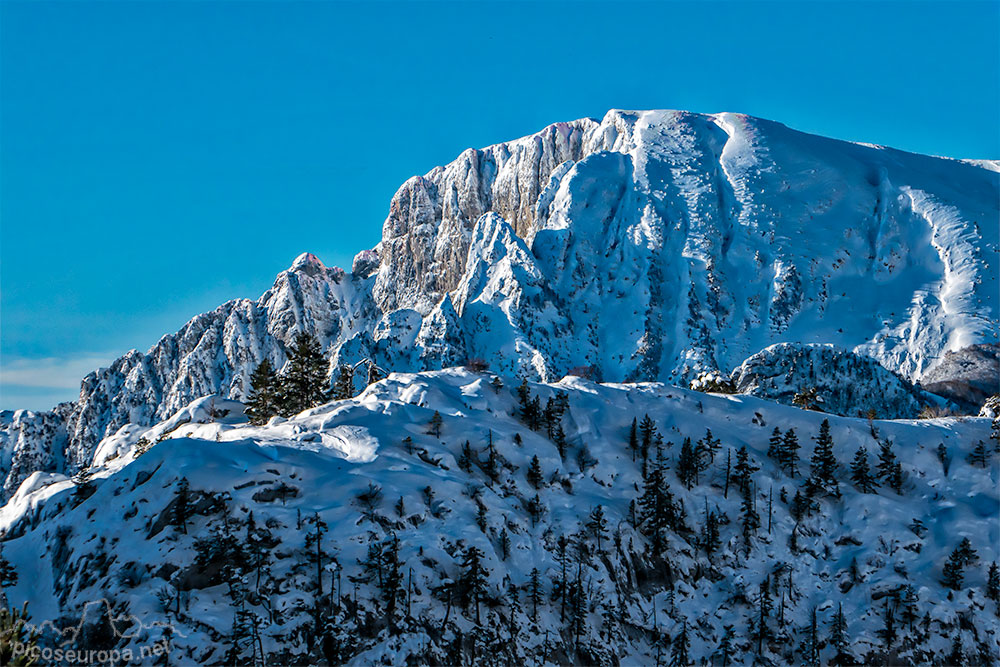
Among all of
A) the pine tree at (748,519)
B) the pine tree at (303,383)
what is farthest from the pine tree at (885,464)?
the pine tree at (303,383)

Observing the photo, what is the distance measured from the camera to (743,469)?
3066 inches

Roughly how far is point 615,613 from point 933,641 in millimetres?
24034

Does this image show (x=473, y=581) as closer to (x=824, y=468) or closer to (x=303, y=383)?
(x=824, y=468)

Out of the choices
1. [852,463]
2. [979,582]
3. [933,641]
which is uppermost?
[852,463]

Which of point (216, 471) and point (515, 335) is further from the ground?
point (515, 335)

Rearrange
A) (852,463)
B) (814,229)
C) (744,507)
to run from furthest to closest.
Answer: (814,229) < (852,463) < (744,507)

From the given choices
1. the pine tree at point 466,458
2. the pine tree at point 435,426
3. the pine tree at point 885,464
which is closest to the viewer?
the pine tree at point 466,458

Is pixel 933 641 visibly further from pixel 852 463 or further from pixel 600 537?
pixel 600 537

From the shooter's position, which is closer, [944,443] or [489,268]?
[944,443]

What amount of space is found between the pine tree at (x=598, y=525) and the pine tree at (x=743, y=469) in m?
15.3

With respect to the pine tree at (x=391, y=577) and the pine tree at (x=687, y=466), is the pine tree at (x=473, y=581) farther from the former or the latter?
the pine tree at (x=687, y=466)

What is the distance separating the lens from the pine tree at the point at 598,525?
66875mm

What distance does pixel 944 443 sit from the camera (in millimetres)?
83812

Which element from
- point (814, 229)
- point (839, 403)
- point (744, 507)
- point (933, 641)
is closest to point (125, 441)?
point (744, 507)
